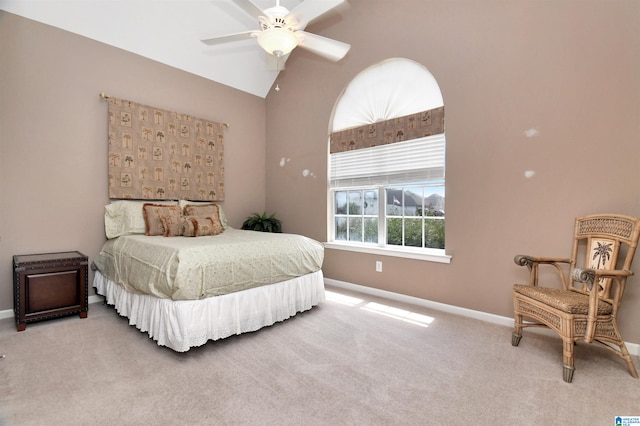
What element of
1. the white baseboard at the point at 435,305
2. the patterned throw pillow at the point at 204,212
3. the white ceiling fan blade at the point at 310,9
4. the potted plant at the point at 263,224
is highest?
the white ceiling fan blade at the point at 310,9

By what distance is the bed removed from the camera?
2.23 meters

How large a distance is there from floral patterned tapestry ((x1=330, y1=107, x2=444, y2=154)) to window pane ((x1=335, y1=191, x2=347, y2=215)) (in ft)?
2.03

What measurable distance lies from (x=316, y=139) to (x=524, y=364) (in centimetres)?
354

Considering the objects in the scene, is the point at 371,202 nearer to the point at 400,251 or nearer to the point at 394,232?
the point at 394,232

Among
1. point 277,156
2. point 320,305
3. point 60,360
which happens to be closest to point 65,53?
point 277,156

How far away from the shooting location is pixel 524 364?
210 centimetres

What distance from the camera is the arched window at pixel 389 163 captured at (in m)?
3.35

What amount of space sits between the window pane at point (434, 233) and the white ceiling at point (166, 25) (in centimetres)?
254

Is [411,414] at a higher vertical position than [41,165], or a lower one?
lower

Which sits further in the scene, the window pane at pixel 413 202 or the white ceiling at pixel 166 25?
the window pane at pixel 413 202

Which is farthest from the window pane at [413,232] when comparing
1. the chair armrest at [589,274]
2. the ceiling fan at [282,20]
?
the ceiling fan at [282,20]

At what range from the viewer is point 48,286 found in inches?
111

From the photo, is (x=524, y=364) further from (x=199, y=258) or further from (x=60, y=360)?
(x=60, y=360)

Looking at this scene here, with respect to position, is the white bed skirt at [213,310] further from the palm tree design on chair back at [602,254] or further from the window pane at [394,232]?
the palm tree design on chair back at [602,254]
